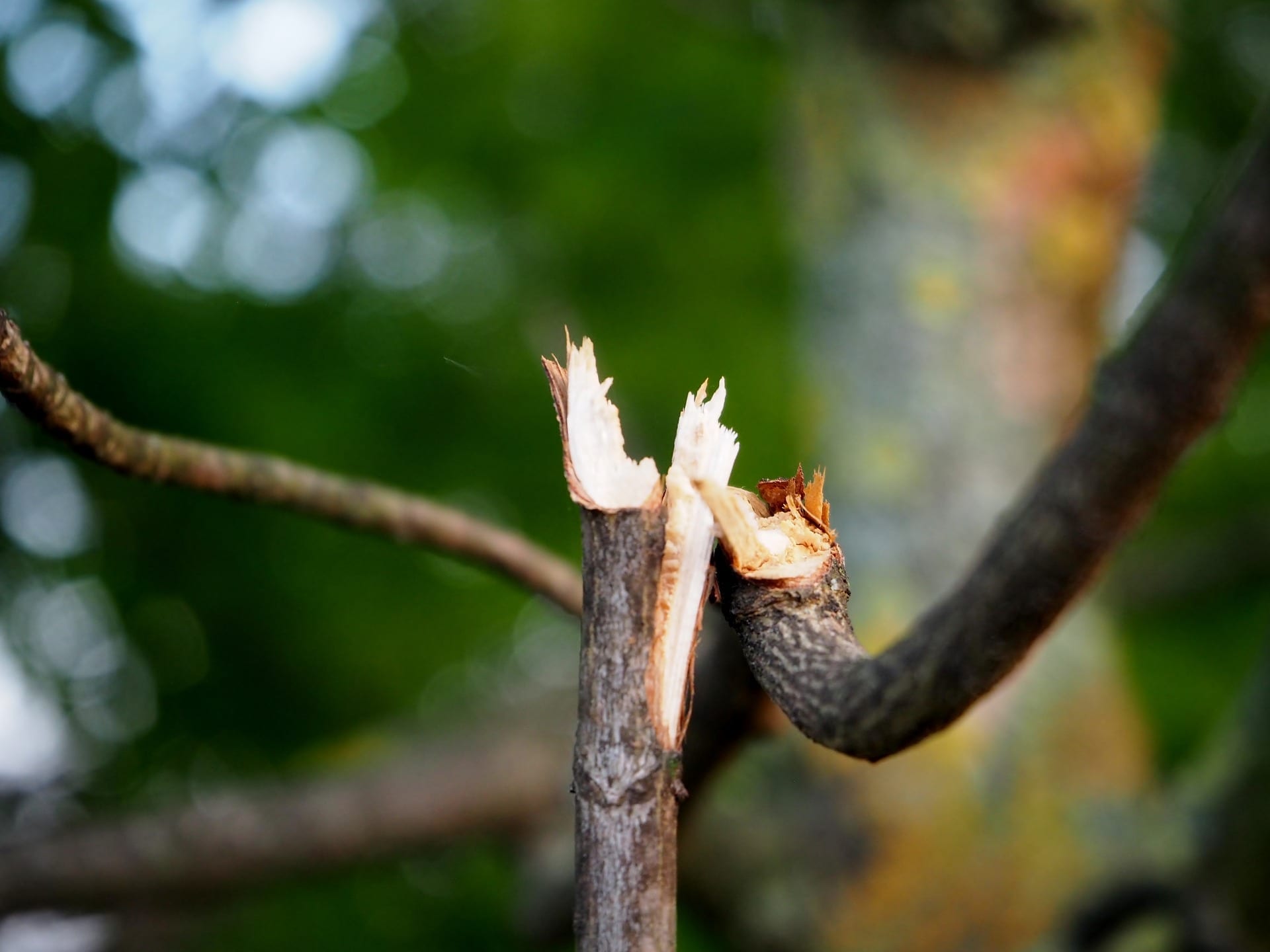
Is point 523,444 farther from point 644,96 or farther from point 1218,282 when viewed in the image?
point 1218,282

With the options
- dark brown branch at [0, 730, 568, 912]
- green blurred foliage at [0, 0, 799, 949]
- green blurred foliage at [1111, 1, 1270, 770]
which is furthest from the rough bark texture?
green blurred foliage at [1111, 1, 1270, 770]

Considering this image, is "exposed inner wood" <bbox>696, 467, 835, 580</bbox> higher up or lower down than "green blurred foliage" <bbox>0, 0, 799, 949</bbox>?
lower down

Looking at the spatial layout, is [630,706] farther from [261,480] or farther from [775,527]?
[261,480]

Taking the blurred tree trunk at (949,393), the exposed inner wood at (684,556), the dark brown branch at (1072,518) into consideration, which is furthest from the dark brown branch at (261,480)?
the blurred tree trunk at (949,393)

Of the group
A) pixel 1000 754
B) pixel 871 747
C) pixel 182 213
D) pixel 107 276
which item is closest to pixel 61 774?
pixel 107 276

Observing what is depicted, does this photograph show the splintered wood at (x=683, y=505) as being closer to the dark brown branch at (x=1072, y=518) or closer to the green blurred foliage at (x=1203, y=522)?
the dark brown branch at (x=1072, y=518)

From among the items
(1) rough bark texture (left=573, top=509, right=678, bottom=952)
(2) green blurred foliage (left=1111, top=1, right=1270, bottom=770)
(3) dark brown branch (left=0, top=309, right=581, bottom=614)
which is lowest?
(1) rough bark texture (left=573, top=509, right=678, bottom=952)

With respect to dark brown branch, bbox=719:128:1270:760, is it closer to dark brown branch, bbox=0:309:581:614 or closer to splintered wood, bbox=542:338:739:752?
splintered wood, bbox=542:338:739:752
